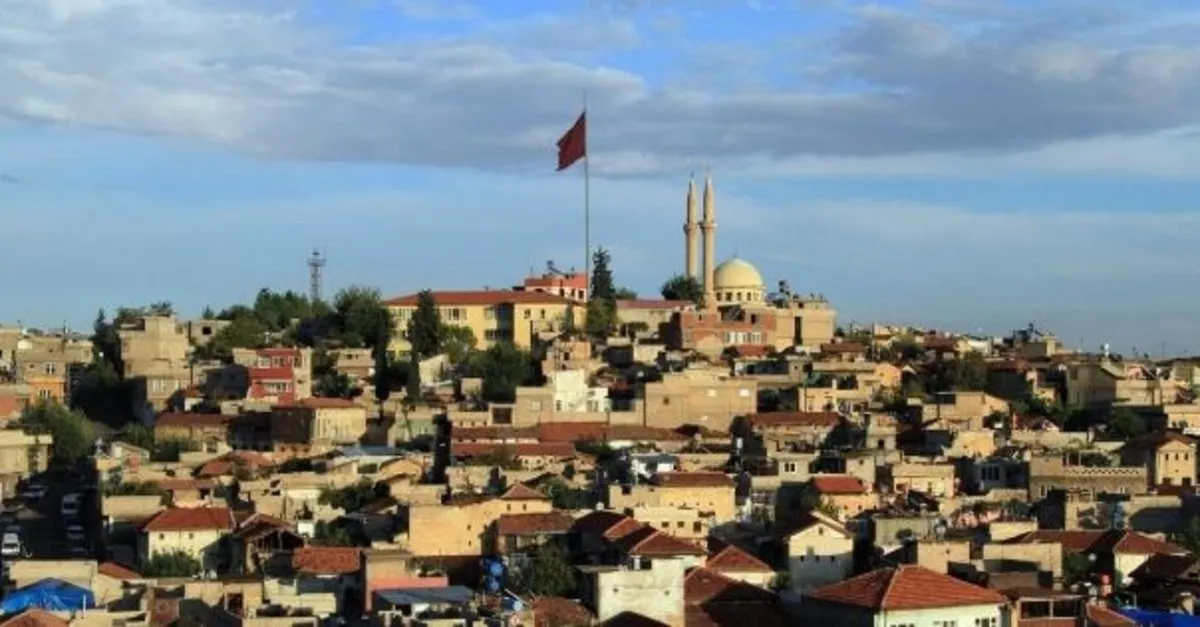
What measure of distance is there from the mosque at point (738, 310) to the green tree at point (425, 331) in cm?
545

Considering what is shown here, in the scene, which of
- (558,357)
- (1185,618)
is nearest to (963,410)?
(558,357)

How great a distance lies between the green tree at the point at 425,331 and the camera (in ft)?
159

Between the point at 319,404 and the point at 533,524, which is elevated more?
the point at 319,404

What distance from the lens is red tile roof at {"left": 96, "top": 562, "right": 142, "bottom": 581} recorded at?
2597 centimetres

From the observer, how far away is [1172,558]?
26.3 meters

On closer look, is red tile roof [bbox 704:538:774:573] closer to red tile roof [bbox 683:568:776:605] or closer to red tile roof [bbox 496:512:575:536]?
red tile roof [bbox 683:568:776:605]

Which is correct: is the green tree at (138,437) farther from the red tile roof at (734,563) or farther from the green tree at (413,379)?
the red tile roof at (734,563)

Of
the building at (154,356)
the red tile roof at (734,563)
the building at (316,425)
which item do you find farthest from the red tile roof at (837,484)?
the building at (154,356)

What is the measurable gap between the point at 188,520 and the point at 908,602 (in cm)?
1129

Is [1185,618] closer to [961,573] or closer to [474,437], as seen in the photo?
[961,573]

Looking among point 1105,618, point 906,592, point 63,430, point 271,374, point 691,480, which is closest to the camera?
point 906,592

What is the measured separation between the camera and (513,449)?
116 feet

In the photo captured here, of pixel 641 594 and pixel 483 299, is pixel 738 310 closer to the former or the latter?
pixel 483 299

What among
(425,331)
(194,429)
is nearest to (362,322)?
(425,331)
